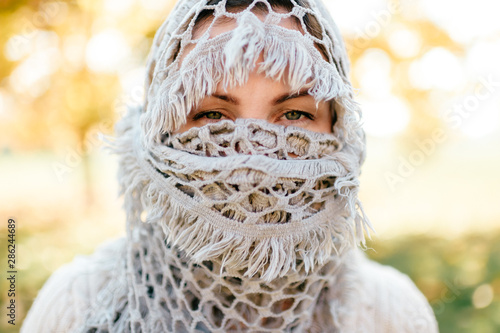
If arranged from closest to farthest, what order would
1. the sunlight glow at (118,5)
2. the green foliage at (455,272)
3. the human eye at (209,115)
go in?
1. the human eye at (209,115)
2. the green foliage at (455,272)
3. the sunlight glow at (118,5)

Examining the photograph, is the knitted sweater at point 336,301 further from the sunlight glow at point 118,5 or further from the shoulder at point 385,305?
the sunlight glow at point 118,5

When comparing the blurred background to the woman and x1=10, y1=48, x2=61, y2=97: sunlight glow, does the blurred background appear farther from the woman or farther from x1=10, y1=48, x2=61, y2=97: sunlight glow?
the woman

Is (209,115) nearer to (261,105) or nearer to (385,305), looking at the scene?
(261,105)

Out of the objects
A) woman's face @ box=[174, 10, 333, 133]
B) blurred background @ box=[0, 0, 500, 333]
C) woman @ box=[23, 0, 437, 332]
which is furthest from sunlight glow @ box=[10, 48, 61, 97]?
woman's face @ box=[174, 10, 333, 133]

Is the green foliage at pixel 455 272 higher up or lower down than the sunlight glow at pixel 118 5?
lower down

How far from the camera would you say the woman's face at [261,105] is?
1.26 metres

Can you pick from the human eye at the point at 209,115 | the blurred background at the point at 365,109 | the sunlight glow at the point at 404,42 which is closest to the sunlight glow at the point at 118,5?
the blurred background at the point at 365,109

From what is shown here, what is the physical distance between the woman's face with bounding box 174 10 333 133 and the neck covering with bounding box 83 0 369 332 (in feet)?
0.09

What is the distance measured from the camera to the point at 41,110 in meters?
5.77

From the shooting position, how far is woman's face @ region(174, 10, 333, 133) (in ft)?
4.13

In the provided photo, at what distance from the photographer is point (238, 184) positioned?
1197mm

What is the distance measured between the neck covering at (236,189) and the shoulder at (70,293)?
0.08m

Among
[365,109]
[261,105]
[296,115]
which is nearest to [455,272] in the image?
[365,109]

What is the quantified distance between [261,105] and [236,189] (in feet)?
0.86
